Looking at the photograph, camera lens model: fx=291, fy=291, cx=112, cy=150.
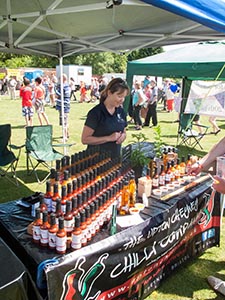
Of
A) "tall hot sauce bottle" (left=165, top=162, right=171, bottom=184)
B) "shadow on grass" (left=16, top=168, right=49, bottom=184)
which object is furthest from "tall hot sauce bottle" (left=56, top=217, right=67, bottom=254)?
"shadow on grass" (left=16, top=168, right=49, bottom=184)

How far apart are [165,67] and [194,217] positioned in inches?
166

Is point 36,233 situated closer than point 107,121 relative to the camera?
Yes

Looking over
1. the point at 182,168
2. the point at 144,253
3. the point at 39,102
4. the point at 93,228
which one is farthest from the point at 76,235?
the point at 39,102

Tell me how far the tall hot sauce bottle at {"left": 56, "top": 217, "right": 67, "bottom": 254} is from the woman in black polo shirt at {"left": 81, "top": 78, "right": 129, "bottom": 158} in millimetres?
1263

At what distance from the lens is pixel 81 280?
1.51 metres

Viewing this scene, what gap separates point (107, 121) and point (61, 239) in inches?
59.0

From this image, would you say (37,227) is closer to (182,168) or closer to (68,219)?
(68,219)

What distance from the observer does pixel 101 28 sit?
12.1 feet

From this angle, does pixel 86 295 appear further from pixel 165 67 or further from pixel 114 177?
pixel 165 67

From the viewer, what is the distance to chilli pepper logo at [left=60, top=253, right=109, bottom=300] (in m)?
1.45

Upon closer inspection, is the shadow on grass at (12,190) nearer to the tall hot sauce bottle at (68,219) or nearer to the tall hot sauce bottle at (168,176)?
the tall hot sauce bottle at (168,176)

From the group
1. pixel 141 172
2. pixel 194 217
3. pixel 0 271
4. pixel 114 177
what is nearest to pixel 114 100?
pixel 141 172

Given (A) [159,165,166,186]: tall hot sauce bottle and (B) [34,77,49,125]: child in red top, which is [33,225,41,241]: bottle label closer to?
(A) [159,165,166,186]: tall hot sauce bottle

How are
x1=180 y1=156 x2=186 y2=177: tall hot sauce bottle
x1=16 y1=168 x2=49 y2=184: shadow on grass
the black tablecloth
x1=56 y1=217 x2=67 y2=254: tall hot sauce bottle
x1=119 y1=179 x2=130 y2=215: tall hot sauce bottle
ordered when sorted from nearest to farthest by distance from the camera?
the black tablecloth
x1=56 y1=217 x2=67 y2=254: tall hot sauce bottle
x1=119 y1=179 x2=130 y2=215: tall hot sauce bottle
x1=180 y1=156 x2=186 y2=177: tall hot sauce bottle
x1=16 y1=168 x2=49 y2=184: shadow on grass
